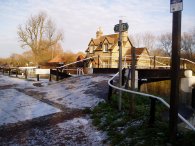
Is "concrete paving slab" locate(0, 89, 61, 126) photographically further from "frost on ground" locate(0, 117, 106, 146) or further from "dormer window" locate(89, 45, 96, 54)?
"dormer window" locate(89, 45, 96, 54)

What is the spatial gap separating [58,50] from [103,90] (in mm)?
63204

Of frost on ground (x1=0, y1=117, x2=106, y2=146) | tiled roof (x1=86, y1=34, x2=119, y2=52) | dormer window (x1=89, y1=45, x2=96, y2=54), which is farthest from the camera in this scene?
dormer window (x1=89, y1=45, x2=96, y2=54)

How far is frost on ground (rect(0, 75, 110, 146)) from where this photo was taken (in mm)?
7114

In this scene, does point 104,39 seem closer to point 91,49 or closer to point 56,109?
point 91,49

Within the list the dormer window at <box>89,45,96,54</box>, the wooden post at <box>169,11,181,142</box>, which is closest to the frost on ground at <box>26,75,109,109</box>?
the wooden post at <box>169,11,181,142</box>

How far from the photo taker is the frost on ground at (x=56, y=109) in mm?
7114

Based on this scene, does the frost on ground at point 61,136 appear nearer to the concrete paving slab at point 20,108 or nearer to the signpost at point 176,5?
the concrete paving slab at point 20,108

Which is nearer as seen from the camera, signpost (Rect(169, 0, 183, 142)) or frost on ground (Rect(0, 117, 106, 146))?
signpost (Rect(169, 0, 183, 142))

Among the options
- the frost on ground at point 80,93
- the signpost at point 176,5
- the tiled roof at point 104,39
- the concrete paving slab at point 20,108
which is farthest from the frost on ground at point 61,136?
the tiled roof at point 104,39

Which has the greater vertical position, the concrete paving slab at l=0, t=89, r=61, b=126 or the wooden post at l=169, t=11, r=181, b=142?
the wooden post at l=169, t=11, r=181, b=142

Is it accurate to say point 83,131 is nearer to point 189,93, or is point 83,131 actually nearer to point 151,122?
point 151,122

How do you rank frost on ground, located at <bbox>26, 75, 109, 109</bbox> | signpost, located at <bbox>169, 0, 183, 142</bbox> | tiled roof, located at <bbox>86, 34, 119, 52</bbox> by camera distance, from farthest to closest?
tiled roof, located at <bbox>86, 34, 119, 52</bbox> → frost on ground, located at <bbox>26, 75, 109, 109</bbox> → signpost, located at <bbox>169, 0, 183, 142</bbox>

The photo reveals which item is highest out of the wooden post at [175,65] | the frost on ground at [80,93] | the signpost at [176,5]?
the signpost at [176,5]

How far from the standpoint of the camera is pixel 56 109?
9898 mm
